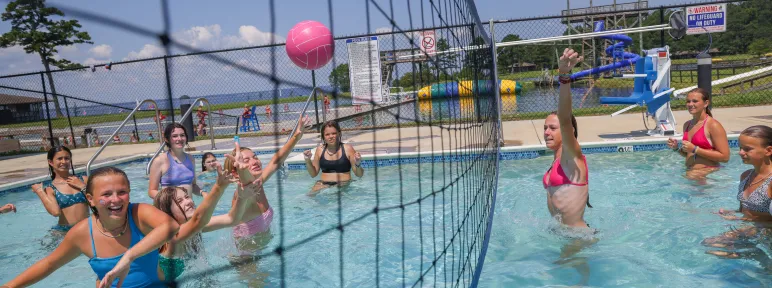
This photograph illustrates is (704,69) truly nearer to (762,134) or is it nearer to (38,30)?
(762,134)

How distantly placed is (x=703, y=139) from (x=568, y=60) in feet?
10.0

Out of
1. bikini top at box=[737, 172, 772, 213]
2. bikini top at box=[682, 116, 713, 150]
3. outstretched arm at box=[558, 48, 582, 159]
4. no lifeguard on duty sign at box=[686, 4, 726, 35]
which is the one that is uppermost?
no lifeguard on duty sign at box=[686, 4, 726, 35]

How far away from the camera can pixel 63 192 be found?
462cm

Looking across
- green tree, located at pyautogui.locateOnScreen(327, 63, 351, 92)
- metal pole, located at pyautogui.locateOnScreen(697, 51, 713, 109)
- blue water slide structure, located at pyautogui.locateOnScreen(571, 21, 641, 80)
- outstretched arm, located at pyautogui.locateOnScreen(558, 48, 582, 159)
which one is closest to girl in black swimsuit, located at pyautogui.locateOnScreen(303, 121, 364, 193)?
green tree, located at pyautogui.locateOnScreen(327, 63, 351, 92)

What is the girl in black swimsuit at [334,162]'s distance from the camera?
603 cm

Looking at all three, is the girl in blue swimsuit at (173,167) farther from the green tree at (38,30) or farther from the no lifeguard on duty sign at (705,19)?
the no lifeguard on duty sign at (705,19)

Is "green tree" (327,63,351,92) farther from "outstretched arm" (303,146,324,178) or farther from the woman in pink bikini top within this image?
the woman in pink bikini top

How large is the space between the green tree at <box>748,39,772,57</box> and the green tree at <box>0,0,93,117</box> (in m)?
30.0

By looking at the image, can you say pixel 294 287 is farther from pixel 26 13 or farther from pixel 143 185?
pixel 143 185

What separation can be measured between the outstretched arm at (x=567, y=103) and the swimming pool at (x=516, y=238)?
872 millimetres

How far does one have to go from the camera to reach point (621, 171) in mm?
6742

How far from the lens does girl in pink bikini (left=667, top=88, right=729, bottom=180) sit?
493 centimetres

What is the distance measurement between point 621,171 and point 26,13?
6.62m

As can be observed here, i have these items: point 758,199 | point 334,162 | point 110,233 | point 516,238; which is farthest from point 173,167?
point 758,199
